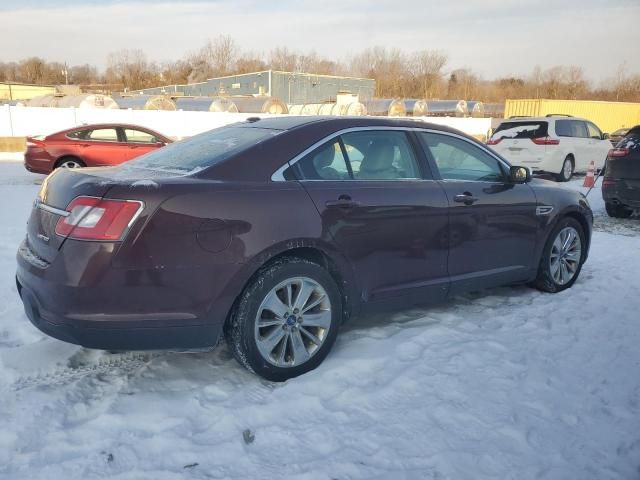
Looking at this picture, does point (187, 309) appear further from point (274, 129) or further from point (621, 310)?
point (621, 310)

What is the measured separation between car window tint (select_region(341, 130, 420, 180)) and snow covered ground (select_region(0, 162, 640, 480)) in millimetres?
1158

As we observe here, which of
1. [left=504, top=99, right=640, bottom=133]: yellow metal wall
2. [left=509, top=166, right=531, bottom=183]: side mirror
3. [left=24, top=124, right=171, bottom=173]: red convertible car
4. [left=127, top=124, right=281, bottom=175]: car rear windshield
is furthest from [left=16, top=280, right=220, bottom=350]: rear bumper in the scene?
[left=504, top=99, right=640, bottom=133]: yellow metal wall

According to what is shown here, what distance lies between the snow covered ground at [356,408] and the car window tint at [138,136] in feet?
29.3

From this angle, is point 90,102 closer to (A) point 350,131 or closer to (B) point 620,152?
(B) point 620,152

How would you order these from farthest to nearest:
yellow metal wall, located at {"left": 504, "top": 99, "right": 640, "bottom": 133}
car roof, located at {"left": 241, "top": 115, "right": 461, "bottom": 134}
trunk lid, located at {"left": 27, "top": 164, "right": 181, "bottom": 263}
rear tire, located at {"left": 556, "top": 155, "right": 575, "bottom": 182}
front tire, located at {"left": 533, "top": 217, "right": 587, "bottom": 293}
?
1. yellow metal wall, located at {"left": 504, "top": 99, "right": 640, "bottom": 133}
2. rear tire, located at {"left": 556, "top": 155, "right": 575, "bottom": 182}
3. front tire, located at {"left": 533, "top": 217, "right": 587, "bottom": 293}
4. car roof, located at {"left": 241, "top": 115, "right": 461, "bottom": 134}
5. trunk lid, located at {"left": 27, "top": 164, "right": 181, "bottom": 263}

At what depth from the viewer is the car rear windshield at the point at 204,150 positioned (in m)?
3.15

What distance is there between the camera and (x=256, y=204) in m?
2.92

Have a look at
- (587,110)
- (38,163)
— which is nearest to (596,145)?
(38,163)

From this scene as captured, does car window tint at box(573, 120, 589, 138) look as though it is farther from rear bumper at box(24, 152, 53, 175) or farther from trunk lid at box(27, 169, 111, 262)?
trunk lid at box(27, 169, 111, 262)

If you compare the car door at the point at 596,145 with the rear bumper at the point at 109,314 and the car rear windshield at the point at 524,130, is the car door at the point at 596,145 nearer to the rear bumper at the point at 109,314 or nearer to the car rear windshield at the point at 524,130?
the car rear windshield at the point at 524,130

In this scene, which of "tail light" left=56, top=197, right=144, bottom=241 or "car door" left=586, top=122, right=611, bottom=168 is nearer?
"tail light" left=56, top=197, right=144, bottom=241

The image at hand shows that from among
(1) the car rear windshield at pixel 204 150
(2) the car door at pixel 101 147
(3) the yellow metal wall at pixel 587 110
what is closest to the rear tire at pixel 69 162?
(2) the car door at pixel 101 147

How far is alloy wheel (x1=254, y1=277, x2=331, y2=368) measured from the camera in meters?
3.05

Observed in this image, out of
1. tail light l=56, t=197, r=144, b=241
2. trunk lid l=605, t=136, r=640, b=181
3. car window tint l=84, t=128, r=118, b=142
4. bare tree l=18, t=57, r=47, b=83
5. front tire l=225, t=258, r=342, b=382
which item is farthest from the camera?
bare tree l=18, t=57, r=47, b=83
